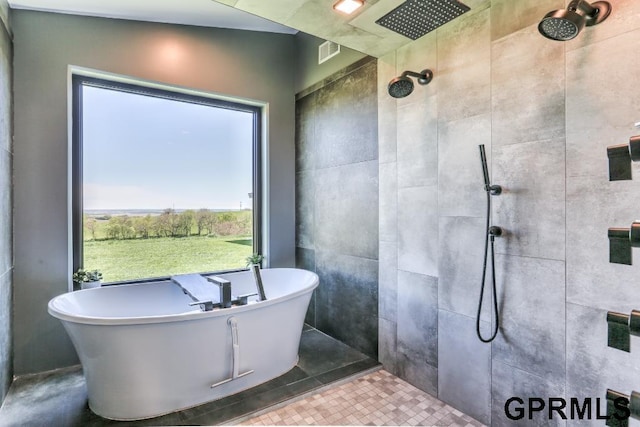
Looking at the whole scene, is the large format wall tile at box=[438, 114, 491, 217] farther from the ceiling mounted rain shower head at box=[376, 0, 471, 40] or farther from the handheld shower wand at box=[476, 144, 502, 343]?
the ceiling mounted rain shower head at box=[376, 0, 471, 40]

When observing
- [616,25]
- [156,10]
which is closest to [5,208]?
[156,10]

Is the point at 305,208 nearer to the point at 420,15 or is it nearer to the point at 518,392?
the point at 420,15

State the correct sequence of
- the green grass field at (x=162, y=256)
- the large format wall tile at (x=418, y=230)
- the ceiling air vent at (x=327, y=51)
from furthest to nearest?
the ceiling air vent at (x=327, y=51) → the green grass field at (x=162, y=256) → the large format wall tile at (x=418, y=230)

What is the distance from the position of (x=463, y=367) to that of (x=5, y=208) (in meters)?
3.21

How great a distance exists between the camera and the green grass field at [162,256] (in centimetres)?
287

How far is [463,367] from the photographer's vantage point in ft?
6.81

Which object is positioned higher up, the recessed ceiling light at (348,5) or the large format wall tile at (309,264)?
the recessed ceiling light at (348,5)

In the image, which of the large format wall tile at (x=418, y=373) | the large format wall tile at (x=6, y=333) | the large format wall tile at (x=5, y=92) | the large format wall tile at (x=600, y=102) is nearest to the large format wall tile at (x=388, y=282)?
the large format wall tile at (x=418, y=373)

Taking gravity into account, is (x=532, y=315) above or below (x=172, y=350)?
above

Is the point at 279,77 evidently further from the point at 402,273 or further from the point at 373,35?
the point at 402,273

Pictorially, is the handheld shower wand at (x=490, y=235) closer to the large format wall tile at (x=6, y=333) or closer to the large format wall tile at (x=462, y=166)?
the large format wall tile at (x=462, y=166)

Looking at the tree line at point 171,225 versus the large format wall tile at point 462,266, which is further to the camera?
the tree line at point 171,225

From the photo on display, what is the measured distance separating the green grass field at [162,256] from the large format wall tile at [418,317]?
1.82 metres

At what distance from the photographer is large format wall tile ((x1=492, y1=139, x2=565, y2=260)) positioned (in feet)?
5.42
